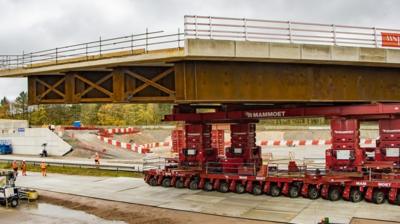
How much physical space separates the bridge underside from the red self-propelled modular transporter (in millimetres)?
1338

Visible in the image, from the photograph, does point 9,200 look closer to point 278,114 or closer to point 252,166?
point 252,166

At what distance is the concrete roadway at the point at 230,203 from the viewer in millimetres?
16844

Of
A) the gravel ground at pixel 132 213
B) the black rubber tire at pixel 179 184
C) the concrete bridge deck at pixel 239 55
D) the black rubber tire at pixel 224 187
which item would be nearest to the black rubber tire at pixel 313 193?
the black rubber tire at pixel 224 187

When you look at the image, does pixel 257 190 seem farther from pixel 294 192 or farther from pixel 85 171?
pixel 85 171

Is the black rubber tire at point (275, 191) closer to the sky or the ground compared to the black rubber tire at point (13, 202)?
closer to the sky

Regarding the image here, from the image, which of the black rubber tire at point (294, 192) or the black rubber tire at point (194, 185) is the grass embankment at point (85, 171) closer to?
the black rubber tire at point (194, 185)

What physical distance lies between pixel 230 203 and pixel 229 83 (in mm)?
6553

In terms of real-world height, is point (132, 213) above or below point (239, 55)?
below

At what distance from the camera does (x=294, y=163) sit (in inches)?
869

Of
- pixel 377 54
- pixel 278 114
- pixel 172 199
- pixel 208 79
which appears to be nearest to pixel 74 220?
pixel 172 199

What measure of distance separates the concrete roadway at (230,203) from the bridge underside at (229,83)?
4.54m

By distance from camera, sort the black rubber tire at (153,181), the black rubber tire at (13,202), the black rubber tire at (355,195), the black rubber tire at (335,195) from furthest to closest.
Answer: the black rubber tire at (153,181) < the black rubber tire at (13,202) < the black rubber tire at (335,195) < the black rubber tire at (355,195)

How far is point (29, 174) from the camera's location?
33.9 meters

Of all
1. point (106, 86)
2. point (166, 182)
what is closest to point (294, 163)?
point (166, 182)
